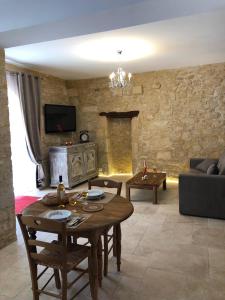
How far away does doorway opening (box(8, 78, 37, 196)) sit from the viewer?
4.90 meters

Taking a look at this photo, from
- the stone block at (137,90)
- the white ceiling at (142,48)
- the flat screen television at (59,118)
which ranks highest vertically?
the white ceiling at (142,48)

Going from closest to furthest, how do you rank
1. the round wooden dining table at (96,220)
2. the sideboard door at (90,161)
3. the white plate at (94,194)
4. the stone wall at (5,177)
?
the round wooden dining table at (96,220), the white plate at (94,194), the stone wall at (5,177), the sideboard door at (90,161)

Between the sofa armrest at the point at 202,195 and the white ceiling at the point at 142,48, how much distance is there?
198 centimetres

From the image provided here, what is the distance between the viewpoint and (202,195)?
3598 millimetres

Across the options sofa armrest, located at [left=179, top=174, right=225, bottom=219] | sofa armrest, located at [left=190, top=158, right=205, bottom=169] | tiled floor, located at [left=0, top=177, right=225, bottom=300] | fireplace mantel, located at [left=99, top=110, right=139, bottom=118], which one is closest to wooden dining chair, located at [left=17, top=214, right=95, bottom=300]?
tiled floor, located at [left=0, top=177, right=225, bottom=300]

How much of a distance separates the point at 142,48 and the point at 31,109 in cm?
258

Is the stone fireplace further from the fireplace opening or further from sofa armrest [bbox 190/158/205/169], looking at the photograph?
sofa armrest [bbox 190/158/205/169]

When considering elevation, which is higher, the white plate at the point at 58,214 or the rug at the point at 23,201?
the white plate at the point at 58,214

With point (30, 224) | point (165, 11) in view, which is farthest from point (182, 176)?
point (30, 224)

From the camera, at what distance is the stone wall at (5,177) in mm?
2924

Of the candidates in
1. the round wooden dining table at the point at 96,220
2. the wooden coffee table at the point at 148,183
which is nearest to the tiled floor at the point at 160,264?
the round wooden dining table at the point at 96,220

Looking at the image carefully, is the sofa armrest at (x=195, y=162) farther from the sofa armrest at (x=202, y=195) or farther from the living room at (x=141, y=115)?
the sofa armrest at (x=202, y=195)

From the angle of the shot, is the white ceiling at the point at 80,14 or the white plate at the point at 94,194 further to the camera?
A: the white plate at the point at 94,194

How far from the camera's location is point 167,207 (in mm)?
4152
